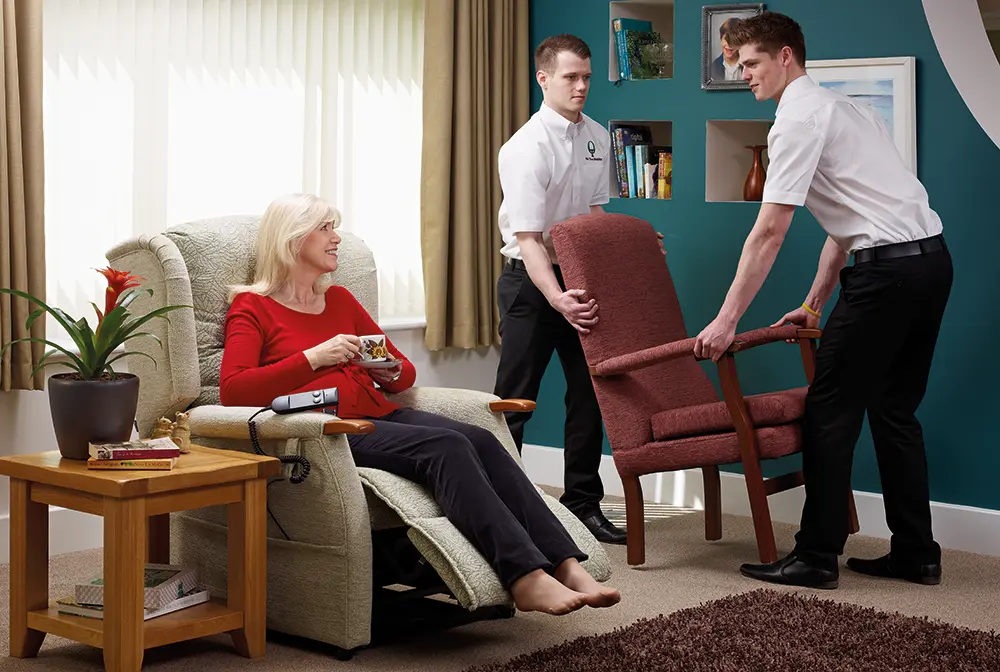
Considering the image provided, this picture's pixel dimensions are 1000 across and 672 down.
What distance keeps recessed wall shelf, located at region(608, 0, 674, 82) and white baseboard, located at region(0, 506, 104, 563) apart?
98.7 inches

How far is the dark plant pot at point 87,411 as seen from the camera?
9.12ft

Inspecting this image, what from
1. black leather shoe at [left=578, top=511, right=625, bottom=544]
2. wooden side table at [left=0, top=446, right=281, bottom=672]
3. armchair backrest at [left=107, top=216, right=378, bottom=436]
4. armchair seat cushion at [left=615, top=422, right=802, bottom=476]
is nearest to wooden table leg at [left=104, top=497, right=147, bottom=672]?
wooden side table at [left=0, top=446, right=281, bottom=672]

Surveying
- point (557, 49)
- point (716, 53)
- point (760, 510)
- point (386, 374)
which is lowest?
point (760, 510)

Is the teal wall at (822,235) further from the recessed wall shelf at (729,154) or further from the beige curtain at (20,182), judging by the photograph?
the beige curtain at (20,182)

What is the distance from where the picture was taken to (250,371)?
10.0 ft

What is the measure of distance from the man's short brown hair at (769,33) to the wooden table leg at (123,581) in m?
2.07

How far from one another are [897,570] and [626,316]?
1090 mm

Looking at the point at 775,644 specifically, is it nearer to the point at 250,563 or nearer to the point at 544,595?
the point at 544,595

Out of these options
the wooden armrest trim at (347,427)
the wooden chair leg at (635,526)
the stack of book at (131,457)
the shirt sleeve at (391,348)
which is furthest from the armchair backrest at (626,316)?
the stack of book at (131,457)

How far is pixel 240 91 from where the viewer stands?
14.5ft

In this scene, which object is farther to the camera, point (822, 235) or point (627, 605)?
point (822, 235)

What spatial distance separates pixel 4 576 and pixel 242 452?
1.08 m

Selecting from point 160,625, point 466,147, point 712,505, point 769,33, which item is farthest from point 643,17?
point 160,625

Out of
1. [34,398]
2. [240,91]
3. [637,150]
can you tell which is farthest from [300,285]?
[637,150]
